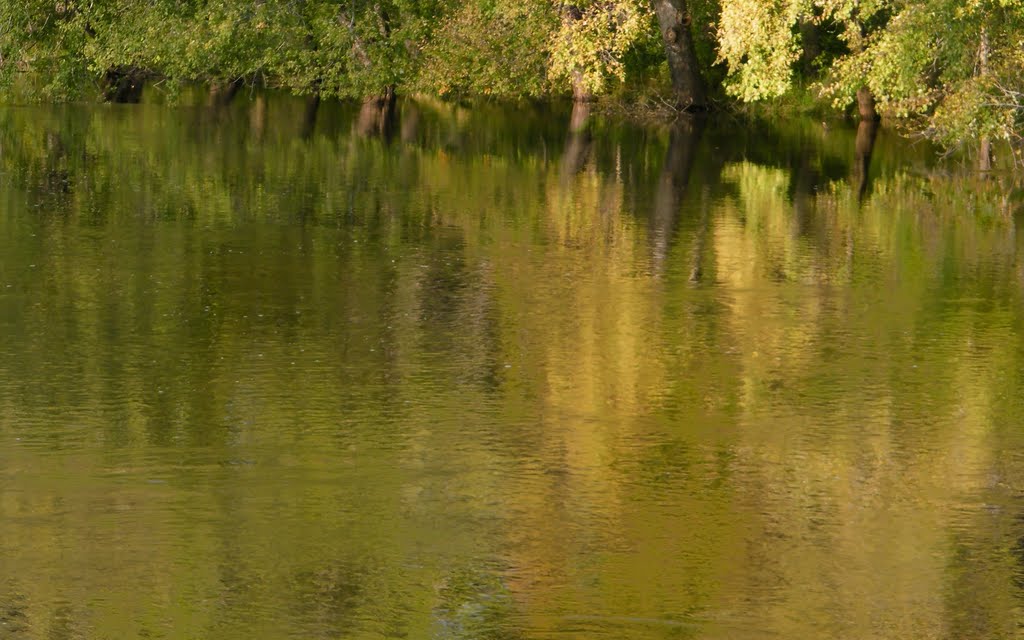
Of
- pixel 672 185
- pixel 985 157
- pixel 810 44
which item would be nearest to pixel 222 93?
pixel 810 44

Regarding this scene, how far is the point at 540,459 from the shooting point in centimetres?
935

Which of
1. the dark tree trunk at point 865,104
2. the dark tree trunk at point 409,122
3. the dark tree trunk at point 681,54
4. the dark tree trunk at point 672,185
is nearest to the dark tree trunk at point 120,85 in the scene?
the dark tree trunk at point 409,122

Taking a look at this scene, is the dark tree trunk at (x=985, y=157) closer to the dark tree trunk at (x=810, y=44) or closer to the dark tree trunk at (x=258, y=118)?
the dark tree trunk at (x=258, y=118)

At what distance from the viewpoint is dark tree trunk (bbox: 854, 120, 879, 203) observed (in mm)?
26109

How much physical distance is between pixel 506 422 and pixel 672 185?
52.3 ft

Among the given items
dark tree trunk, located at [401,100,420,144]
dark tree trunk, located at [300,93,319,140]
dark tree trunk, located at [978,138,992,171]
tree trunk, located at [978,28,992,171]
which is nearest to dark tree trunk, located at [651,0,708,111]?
dark tree trunk, located at [401,100,420,144]

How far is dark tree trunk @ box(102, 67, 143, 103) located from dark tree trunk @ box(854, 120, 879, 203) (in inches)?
779

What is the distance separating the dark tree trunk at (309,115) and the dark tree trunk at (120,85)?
4.65 meters

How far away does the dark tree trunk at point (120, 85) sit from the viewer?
159 feet

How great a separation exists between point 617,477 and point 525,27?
3502 cm

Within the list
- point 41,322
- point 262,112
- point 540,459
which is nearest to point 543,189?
point 41,322

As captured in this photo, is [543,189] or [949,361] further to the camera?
[543,189]

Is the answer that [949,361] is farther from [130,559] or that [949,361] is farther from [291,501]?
[130,559]

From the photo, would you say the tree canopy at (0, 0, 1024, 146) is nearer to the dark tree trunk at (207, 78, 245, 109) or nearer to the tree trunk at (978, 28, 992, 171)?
the dark tree trunk at (207, 78, 245, 109)
